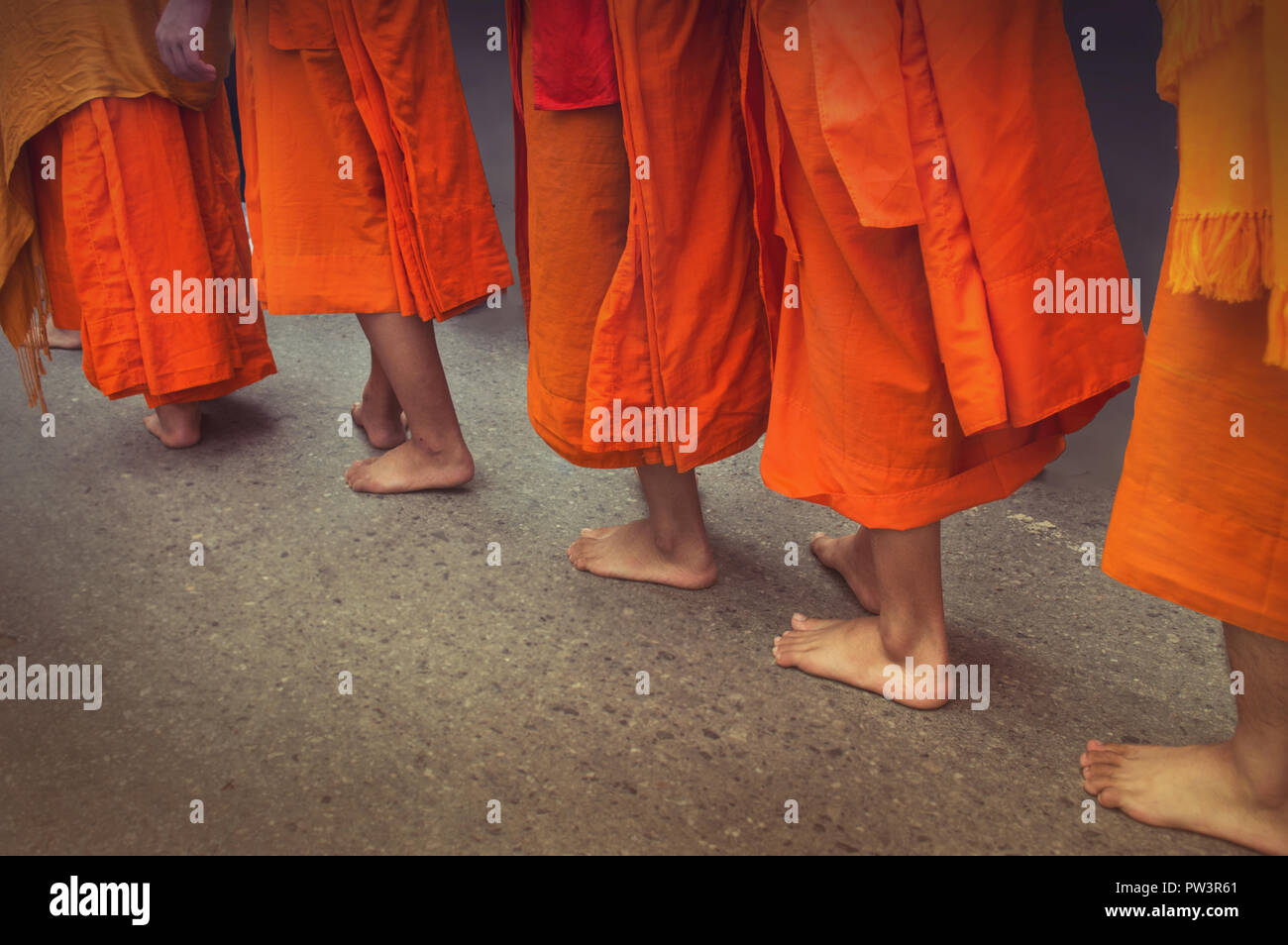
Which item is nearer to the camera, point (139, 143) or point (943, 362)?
point (943, 362)

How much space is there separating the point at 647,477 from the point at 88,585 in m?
0.89

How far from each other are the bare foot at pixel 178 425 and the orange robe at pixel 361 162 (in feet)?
1.43

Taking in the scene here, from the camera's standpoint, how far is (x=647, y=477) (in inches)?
63.1

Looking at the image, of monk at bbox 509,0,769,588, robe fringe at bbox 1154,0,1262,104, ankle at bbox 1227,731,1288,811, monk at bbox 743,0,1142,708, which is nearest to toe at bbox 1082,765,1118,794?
ankle at bbox 1227,731,1288,811

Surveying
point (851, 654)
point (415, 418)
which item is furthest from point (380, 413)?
point (851, 654)

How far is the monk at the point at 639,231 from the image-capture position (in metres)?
1.27

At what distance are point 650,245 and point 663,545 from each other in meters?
0.52

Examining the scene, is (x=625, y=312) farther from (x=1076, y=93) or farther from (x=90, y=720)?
(x=90, y=720)

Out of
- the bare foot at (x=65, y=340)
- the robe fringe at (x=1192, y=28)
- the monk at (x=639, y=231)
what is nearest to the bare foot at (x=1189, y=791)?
the monk at (x=639, y=231)

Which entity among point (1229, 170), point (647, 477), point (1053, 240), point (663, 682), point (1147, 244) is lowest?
point (663, 682)

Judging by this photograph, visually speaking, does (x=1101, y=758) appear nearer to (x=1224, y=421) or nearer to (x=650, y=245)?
(x=1224, y=421)

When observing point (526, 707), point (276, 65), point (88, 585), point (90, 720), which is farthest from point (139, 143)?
point (526, 707)

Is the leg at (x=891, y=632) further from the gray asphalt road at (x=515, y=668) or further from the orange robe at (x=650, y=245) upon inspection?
the orange robe at (x=650, y=245)

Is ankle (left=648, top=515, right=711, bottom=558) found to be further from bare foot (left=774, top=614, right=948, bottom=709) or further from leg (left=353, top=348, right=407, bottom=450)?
leg (left=353, top=348, right=407, bottom=450)
